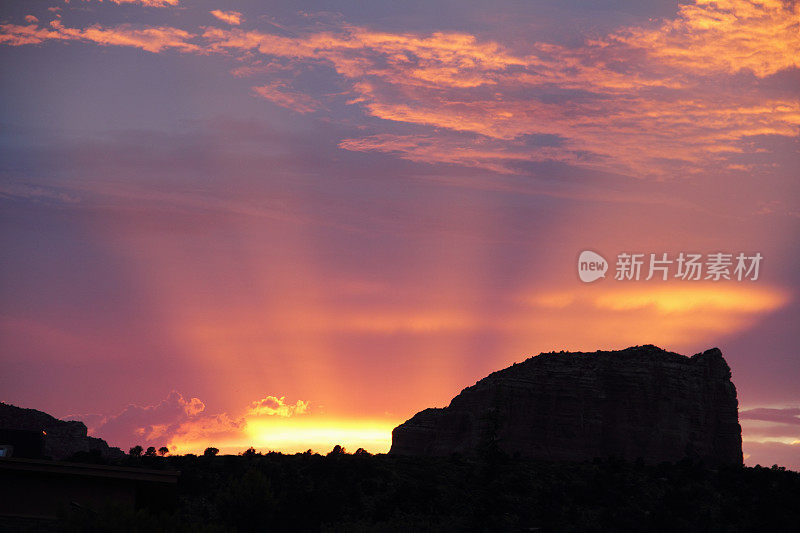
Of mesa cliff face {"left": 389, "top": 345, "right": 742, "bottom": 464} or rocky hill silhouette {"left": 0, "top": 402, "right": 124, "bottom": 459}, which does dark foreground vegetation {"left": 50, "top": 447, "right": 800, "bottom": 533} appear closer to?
mesa cliff face {"left": 389, "top": 345, "right": 742, "bottom": 464}

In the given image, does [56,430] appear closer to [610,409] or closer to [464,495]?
[610,409]

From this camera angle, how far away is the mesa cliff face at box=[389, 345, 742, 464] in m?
122

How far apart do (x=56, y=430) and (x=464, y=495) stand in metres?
90.5

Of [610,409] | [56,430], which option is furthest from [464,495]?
[56,430]

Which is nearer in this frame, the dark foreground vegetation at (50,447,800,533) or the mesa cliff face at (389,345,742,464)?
the dark foreground vegetation at (50,447,800,533)

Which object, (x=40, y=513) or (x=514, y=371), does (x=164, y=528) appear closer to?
(x=40, y=513)

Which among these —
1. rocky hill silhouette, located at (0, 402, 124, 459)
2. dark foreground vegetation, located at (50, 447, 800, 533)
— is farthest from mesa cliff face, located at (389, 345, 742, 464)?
rocky hill silhouette, located at (0, 402, 124, 459)

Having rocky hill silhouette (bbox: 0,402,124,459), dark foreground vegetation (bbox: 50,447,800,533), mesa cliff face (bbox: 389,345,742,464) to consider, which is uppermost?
mesa cliff face (bbox: 389,345,742,464)

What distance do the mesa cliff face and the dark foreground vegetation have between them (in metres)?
26.7

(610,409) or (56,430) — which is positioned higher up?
(610,409)

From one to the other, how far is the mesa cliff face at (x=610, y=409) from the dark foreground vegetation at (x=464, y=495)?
2673 cm

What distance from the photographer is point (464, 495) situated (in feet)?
256

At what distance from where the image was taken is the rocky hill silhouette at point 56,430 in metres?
135

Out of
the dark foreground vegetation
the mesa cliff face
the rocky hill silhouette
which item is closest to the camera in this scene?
the dark foreground vegetation
